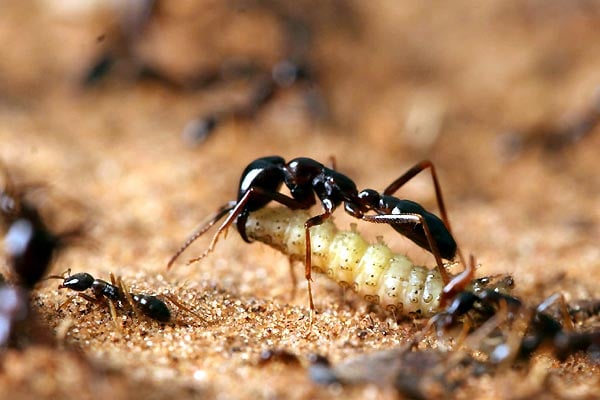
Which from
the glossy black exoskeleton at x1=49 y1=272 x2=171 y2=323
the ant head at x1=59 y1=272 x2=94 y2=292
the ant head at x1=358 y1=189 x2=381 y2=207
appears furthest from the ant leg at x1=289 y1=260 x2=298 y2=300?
the ant head at x1=59 y1=272 x2=94 y2=292

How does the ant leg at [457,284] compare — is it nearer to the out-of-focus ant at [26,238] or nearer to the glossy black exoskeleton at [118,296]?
the glossy black exoskeleton at [118,296]

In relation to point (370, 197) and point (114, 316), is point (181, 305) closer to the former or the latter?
point (114, 316)

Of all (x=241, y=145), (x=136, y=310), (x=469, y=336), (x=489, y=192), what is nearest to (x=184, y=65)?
(x=241, y=145)

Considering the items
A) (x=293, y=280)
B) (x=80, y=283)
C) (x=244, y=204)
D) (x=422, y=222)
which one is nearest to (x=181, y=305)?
(x=80, y=283)

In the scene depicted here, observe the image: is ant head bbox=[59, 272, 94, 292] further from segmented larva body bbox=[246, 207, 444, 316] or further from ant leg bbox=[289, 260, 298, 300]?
ant leg bbox=[289, 260, 298, 300]

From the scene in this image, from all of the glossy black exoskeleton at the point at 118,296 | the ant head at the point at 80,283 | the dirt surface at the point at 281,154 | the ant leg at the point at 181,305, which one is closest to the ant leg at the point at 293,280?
the dirt surface at the point at 281,154

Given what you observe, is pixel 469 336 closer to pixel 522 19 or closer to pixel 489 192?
pixel 489 192
